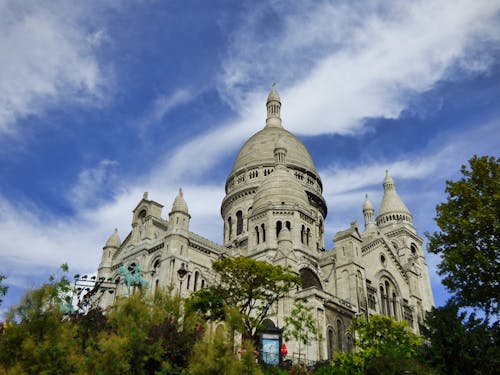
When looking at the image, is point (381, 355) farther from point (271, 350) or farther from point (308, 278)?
point (308, 278)

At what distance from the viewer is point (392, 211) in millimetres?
67812

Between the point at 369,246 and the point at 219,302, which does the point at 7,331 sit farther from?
the point at 369,246

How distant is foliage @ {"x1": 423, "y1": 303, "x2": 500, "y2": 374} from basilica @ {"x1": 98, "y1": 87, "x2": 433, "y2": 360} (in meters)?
13.8

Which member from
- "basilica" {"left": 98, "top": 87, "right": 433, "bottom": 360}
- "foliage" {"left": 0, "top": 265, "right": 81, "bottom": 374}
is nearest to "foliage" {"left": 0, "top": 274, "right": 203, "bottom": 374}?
"foliage" {"left": 0, "top": 265, "right": 81, "bottom": 374}

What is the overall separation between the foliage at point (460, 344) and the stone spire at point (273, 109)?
51.6 m

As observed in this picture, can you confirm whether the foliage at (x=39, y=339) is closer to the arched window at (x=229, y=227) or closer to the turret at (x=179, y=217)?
the turret at (x=179, y=217)

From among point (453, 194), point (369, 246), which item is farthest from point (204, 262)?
point (453, 194)

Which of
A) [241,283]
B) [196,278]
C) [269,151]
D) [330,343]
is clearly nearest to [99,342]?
[241,283]

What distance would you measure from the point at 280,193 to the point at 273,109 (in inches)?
1114

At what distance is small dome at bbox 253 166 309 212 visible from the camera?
156ft

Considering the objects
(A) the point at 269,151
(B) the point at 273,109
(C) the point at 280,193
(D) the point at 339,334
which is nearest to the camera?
(D) the point at 339,334

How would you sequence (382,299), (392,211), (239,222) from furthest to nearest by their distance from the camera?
1. (392,211)
2. (239,222)
3. (382,299)

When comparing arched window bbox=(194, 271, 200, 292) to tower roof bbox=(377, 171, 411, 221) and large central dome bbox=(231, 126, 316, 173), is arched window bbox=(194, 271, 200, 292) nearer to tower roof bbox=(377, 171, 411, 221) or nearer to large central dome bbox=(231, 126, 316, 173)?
large central dome bbox=(231, 126, 316, 173)

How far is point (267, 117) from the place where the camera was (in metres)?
72.9
